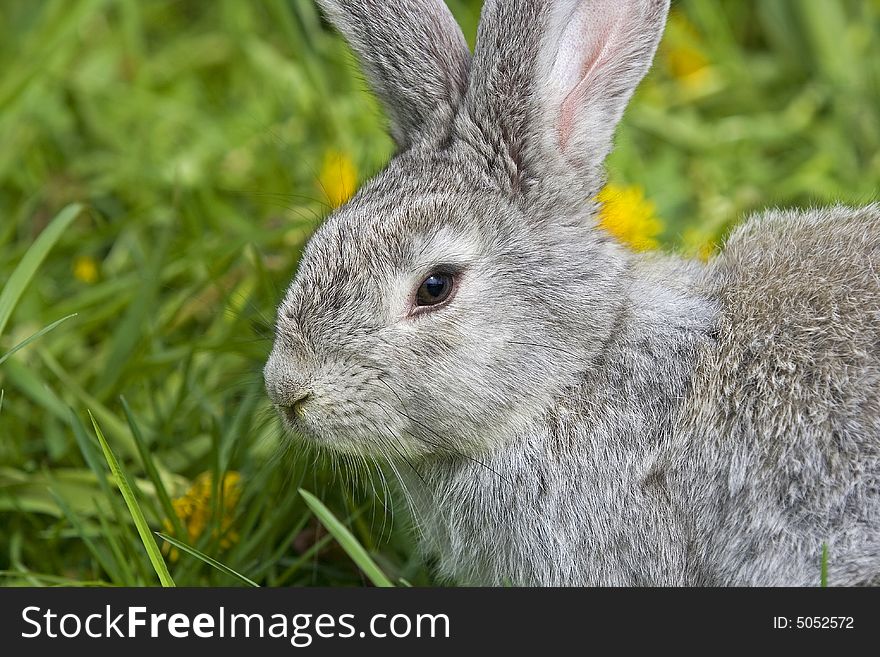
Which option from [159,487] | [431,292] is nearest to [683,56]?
[431,292]

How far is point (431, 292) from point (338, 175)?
173 cm

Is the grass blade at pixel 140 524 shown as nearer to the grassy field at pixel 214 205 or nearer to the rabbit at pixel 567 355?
the grassy field at pixel 214 205

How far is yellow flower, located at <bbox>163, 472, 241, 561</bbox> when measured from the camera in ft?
12.6

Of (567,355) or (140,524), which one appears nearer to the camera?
(140,524)

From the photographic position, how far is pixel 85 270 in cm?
508

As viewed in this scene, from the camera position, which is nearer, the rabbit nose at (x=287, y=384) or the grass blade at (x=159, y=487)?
the rabbit nose at (x=287, y=384)

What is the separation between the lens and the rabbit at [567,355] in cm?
336

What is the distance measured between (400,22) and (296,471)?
1.52 m

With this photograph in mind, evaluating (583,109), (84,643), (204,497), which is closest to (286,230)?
(204,497)

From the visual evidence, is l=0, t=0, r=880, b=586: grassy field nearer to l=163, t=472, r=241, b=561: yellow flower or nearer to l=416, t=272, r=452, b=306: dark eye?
l=163, t=472, r=241, b=561: yellow flower

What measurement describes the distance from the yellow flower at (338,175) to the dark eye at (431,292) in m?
1.43

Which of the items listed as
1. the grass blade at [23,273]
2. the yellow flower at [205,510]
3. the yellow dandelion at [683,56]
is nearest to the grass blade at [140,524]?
the yellow flower at [205,510]

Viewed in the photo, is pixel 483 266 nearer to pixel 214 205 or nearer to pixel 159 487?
pixel 159 487

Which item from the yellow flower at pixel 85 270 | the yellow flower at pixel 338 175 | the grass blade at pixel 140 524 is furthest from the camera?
the yellow flower at pixel 85 270
